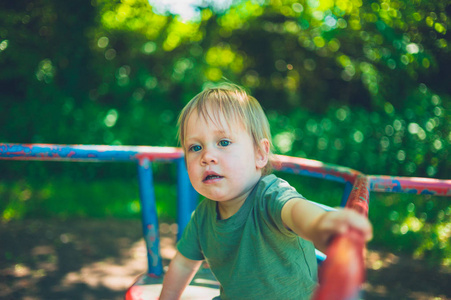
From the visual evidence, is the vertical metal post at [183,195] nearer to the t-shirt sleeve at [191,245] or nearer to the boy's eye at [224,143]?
the t-shirt sleeve at [191,245]

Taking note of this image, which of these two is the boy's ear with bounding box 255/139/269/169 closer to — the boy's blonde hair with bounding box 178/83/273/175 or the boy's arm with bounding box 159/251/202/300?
the boy's blonde hair with bounding box 178/83/273/175

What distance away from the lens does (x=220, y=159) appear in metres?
1.00

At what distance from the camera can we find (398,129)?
368 cm

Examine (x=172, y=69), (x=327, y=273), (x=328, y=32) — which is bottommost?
(x=327, y=273)

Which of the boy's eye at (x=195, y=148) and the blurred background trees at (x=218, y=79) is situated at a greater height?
the blurred background trees at (x=218, y=79)

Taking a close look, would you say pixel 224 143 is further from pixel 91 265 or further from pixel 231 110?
pixel 91 265

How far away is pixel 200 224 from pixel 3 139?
4.14 metres

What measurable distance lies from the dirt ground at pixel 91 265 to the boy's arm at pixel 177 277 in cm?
132

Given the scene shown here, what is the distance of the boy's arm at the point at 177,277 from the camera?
1.15 meters

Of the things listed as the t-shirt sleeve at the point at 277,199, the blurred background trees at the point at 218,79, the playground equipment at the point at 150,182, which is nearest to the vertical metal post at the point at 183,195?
the playground equipment at the point at 150,182

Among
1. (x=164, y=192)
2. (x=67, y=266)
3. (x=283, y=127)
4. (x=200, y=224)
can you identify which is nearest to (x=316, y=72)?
(x=283, y=127)

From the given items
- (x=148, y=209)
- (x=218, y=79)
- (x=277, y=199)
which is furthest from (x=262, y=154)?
(x=218, y=79)

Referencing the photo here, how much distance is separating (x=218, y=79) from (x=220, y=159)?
4353mm

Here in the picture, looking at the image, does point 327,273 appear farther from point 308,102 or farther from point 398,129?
point 308,102
